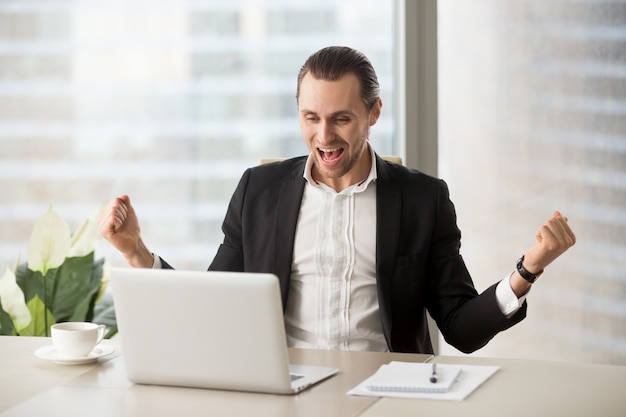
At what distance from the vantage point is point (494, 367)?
1699mm

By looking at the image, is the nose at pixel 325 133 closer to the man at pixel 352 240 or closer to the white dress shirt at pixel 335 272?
the man at pixel 352 240

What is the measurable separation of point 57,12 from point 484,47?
5.58 feet

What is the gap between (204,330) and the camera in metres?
1.55

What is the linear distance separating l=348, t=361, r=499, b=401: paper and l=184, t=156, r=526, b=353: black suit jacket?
467 millimetres

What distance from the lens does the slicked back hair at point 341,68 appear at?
227cm

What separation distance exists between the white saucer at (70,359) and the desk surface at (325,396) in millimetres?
13

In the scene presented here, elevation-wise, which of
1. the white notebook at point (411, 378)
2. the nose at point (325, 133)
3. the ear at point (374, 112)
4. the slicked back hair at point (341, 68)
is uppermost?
the slicked back hair at point (341, 68)

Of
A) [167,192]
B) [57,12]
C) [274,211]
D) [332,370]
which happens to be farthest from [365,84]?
[57,12]

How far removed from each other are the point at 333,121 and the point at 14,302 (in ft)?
4.31

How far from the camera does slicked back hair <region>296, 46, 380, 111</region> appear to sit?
2.27 metres

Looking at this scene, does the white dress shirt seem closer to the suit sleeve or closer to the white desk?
the suit sleeve

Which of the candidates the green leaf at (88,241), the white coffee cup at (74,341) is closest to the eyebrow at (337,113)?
the white coffee cup at (74,341)

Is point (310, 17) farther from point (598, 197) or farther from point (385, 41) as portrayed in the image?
point (598, 197)

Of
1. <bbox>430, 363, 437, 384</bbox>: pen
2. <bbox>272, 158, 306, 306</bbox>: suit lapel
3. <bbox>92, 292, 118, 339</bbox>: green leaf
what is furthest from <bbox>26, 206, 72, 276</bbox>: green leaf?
<bbox>430, 363, 437, 384</bbox>: pen
